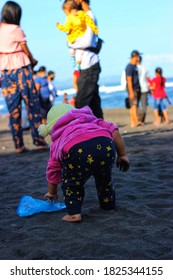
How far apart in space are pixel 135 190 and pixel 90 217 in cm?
78

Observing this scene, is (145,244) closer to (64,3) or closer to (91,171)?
(91,171)

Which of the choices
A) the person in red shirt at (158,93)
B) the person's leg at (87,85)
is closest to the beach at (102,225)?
the person's leg at (87,85)

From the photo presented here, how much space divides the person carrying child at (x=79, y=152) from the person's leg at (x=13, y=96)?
3.37 m

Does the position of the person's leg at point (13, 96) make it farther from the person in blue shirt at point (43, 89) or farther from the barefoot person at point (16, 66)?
the person in blue shirt at point (43, 89)

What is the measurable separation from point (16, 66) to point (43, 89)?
5209 mm

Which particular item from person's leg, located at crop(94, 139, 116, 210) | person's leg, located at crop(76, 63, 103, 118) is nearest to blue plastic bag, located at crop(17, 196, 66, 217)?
person's leg, located at crop(94, 139, 116, 210)

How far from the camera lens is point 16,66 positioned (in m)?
6.61

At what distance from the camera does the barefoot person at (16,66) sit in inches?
259

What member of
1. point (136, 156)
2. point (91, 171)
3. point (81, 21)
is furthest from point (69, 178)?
point (81, 21)

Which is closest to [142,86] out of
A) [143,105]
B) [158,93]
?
[143,105]

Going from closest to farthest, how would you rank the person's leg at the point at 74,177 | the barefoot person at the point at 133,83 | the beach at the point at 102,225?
the beach at the point at 102,225 → the person's leg at the point at 74,177 → the barefoot person at the point at 133,83

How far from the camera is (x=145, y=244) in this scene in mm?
2707

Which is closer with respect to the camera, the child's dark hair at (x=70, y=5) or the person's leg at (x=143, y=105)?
the child's dark hair at (x=70, y=5)

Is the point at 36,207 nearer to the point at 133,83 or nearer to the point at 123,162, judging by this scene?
the point at 123,162
